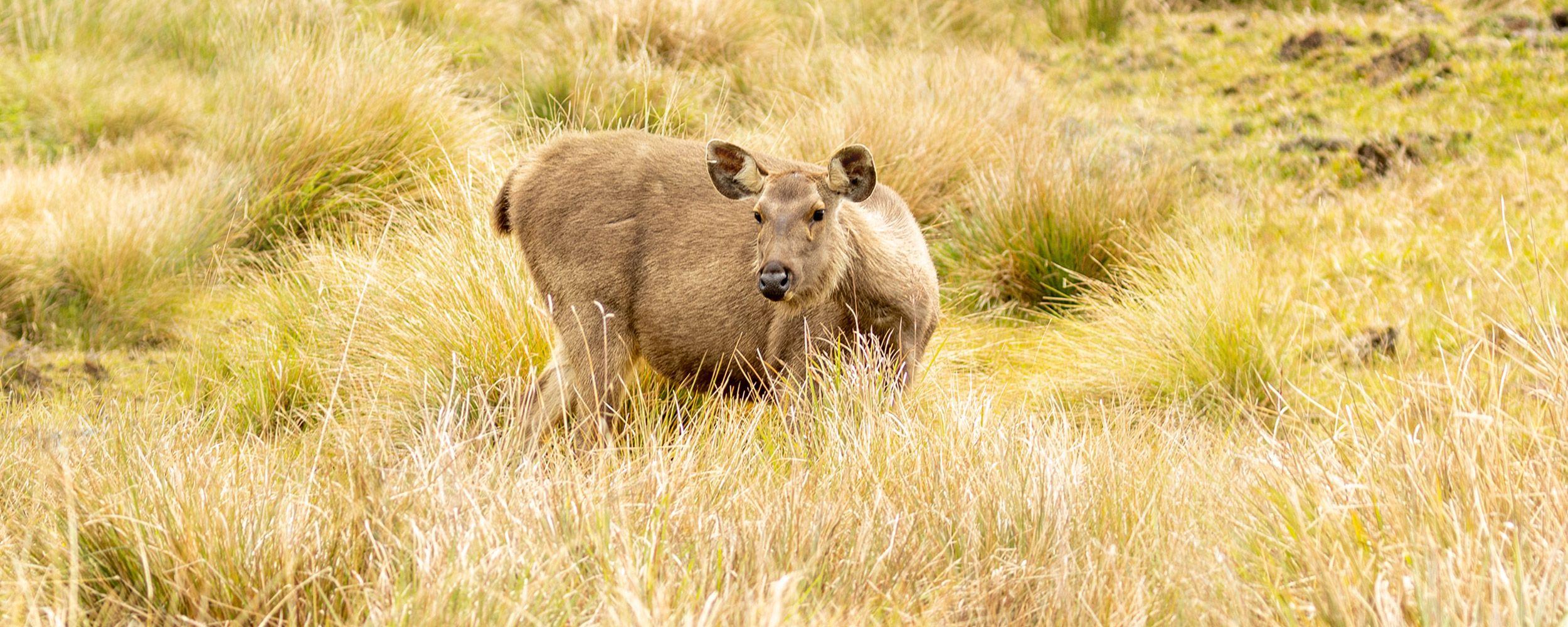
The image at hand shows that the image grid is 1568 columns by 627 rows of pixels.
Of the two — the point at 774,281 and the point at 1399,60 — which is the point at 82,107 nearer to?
the point at 774,281

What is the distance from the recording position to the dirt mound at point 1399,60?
1066 cm

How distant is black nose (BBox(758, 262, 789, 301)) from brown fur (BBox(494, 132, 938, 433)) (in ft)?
0.87

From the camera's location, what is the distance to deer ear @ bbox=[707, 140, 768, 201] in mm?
5250

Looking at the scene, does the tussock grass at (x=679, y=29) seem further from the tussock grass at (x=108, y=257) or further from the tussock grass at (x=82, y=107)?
the tussock grass at (x=108, y=257)

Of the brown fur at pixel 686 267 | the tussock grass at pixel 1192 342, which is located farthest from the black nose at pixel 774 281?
the tussock grass at pixel 1192 342

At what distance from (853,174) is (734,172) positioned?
17.9 inches

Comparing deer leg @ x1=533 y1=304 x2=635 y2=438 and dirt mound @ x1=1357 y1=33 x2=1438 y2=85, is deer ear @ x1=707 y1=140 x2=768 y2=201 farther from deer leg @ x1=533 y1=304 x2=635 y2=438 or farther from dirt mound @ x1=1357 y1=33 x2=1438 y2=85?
dirt mound @ x1=1357 y1=33 x2=1438 y2=85

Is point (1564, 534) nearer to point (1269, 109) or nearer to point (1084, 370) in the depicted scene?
point (1084, 370)

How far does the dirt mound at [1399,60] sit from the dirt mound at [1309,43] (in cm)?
55

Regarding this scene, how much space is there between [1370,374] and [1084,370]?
129cm

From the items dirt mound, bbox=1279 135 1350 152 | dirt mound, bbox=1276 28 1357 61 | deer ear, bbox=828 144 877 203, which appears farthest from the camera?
dirt mound, bbox=1276 28 1357 61

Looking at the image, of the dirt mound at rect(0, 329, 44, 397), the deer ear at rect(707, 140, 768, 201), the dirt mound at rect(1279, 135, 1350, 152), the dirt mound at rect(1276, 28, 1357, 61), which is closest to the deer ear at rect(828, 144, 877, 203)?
the deer ear at rect(707, 140, 768, 201)

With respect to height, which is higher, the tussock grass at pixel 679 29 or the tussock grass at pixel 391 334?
the tussock grass at pixel 679 29

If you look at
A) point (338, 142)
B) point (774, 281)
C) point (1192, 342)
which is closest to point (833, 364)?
point (774, 281)
